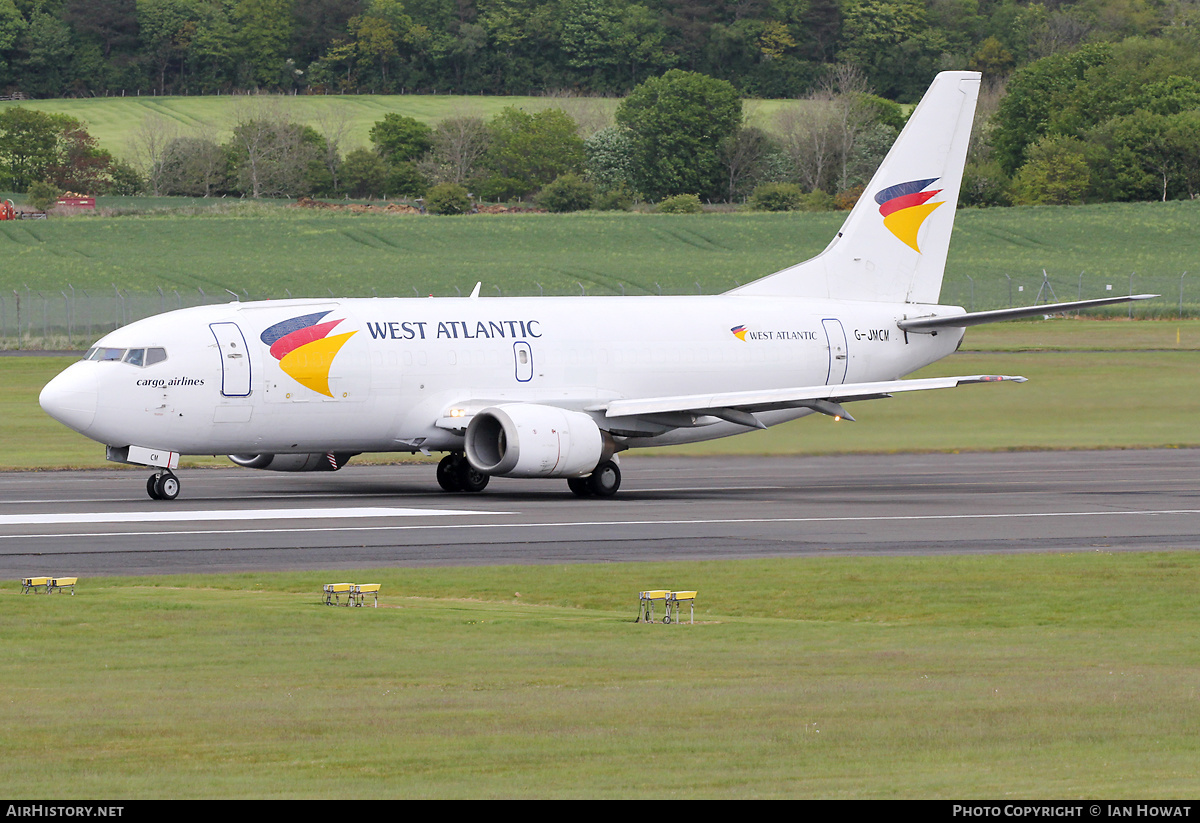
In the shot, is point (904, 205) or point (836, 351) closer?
point (836, 351)

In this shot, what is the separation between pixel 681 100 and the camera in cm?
18288

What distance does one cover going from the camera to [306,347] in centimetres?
3516

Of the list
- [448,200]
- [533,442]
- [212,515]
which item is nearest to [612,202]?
[448,200]

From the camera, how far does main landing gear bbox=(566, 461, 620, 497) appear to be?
3638cm

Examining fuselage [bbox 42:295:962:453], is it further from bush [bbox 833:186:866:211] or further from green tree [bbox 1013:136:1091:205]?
green tree [bbox 1013:136:1091:205]

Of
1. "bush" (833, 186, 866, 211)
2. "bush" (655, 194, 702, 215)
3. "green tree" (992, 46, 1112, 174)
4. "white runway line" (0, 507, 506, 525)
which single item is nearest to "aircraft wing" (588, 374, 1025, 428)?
"white runway line" (0, 507, 506, 525)

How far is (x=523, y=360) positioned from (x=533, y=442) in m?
3.41

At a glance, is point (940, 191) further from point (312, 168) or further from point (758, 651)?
point (312, 168)

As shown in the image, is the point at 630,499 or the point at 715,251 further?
the point at 715,251

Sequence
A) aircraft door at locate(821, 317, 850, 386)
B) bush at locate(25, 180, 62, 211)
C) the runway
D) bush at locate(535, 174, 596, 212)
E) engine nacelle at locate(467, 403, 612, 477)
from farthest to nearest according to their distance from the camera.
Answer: bush at locate(535, 174, 596, 212), bush at locate(25, 180, 62, 211), aircraft door at locate(821, 317, 850, 386), engine nacelle at locate(467, 403, 612, 477), the runway

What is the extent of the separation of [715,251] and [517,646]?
119 m

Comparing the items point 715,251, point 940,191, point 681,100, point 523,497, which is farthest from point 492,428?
point 681,100

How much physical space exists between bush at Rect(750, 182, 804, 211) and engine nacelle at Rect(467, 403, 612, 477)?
12983 centimetres

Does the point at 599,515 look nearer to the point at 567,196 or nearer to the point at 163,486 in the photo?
the point at 163,486
